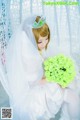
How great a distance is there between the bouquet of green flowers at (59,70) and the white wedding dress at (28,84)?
0.09ft

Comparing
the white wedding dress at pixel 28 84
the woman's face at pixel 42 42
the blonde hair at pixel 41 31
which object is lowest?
Answer: the white wedding dress at pixel 28 84

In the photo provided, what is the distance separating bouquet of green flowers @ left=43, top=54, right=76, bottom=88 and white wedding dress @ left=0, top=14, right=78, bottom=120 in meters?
0.03

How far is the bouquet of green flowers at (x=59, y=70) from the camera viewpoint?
1463 mm

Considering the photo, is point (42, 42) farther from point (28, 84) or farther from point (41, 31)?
point (28, 84)

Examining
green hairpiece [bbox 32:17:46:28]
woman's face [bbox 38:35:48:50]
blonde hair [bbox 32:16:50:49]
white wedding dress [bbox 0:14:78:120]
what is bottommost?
white wedding dress [bbox 0:14:78:120]

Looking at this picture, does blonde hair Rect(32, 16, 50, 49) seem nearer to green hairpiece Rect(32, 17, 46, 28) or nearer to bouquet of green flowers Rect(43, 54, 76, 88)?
green hairpiece Rect(32, 17, 46, 28)

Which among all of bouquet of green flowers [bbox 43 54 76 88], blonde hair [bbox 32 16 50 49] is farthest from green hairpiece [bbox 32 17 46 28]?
bouquet of green flowers [bbox 43 54 76 88]

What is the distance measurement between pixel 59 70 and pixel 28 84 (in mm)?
154

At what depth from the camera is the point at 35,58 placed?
1492 mm

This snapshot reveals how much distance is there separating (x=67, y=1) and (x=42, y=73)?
34 centimetres

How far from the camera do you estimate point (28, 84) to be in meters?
1.50

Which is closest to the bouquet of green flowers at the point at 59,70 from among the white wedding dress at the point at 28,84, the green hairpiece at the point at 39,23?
the white wedding dress at the point at 28,84

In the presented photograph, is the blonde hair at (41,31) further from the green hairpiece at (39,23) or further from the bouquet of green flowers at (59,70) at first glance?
the bouquet of green flowers at (59,70)

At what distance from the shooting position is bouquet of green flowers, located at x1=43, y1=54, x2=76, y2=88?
4.80ft
